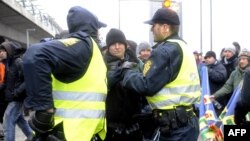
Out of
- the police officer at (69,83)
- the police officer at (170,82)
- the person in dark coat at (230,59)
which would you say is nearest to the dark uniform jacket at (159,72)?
the police officer at (170,82)

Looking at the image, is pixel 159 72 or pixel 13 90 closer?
pixel 159 72

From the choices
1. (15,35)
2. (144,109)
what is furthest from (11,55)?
(15,35)

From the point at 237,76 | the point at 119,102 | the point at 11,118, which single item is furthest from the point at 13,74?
the point at 237,76

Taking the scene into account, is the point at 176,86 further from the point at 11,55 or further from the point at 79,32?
the point at 11,55

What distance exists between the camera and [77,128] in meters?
3.54

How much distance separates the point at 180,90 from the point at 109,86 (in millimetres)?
703

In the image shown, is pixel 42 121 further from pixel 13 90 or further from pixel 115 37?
pixel 13 90

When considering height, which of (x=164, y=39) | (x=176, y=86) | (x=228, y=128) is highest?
(x=164, y=39)

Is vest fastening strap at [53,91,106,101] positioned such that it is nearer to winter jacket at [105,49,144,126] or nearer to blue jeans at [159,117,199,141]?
winter jacket at [105,49,144,126]

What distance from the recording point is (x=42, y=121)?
3.27 meters

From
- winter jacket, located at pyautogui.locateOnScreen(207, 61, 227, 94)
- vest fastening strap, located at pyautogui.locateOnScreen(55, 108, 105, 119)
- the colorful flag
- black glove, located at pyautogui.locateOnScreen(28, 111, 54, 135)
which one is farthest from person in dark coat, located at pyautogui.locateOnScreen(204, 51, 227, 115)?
black glove, located at pyautogui.locateOnScreen(28, 111, 54, 135)

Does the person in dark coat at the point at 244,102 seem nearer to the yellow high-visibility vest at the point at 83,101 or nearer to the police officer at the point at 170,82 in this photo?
the police officer at the point at 170,82

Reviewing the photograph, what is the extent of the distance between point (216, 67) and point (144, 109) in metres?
4.21

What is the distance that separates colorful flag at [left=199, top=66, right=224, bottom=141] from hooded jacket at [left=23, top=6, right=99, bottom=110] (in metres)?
2.91
